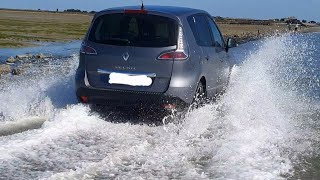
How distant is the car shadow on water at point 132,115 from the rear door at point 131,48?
37 centimetres

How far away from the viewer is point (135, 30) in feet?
25.0

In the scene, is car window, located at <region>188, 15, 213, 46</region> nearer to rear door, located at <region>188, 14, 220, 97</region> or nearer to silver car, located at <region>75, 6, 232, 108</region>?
rear door, located at <region>188, 14, 220, 97</region>

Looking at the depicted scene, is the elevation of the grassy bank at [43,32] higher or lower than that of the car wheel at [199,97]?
lower

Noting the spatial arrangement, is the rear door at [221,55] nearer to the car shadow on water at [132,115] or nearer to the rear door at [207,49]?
the rear door at [207,49]

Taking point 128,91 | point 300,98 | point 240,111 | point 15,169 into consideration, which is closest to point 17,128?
point 128,91

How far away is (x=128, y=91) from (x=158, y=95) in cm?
43

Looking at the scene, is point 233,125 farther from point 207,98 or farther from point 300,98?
point 300,98

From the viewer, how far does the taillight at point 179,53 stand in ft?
24.2

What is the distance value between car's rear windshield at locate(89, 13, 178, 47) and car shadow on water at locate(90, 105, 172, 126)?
96cm

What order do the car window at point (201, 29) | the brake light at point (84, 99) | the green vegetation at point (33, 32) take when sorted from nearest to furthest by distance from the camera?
1. the brake light at point (84, 99)
2. the car window at point (201, 29)
3. the green vegetation at point (33, 32)

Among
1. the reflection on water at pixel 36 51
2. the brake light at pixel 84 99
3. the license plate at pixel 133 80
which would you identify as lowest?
the reflection on water at pixel 36 51

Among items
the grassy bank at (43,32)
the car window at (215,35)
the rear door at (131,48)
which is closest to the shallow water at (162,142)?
the rear door at (131,48)

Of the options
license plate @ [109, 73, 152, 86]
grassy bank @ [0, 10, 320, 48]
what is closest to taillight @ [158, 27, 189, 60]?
license plate @ [109, 73, 152, 86]

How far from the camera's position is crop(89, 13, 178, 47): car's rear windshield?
7.50 metres
